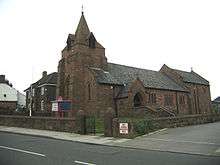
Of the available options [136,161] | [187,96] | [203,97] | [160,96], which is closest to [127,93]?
[160,96]

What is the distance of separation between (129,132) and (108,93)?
17598 mm

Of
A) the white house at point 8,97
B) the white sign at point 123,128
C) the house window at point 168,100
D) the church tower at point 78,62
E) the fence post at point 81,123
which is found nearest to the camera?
the white sign at point 123,128

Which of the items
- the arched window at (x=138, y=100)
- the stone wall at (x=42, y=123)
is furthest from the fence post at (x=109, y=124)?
the arched window at (x=138, y=100)

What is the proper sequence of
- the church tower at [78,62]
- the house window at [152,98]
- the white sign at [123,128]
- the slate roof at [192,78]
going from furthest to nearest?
the slate roof at [192,78], the house window at [152,98], the church tower at [78,62], the white sign at [123,128]

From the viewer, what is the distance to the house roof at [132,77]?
1591 inches

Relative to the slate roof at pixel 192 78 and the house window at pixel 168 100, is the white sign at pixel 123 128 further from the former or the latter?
the slate roof at pixel 192 78

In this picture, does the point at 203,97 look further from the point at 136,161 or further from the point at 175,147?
the point at 136,161

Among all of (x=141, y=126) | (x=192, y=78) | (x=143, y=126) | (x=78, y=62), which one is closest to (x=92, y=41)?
(x=78, y=62)

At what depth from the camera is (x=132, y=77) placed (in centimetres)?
4581

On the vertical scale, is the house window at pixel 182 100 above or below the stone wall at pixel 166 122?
above

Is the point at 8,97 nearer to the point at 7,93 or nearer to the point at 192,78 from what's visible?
the point at 7,93

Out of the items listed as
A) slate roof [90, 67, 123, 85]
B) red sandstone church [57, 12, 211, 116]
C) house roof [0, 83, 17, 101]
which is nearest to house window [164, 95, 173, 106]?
red sandstone church [57, 12, 211, 116]

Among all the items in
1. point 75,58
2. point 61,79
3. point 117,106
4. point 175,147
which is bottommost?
point 175,147

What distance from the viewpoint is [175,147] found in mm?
16141
